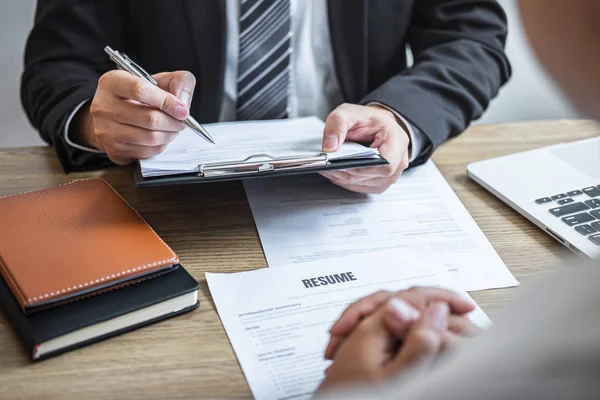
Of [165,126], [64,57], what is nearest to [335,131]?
[165,126]

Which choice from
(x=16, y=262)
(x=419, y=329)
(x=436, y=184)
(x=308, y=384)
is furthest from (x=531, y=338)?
(x=436, y=184)

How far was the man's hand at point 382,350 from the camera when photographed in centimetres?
60

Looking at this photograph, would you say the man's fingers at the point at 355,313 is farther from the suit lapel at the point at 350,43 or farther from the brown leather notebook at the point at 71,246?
the suit lapel at the point at 350,43

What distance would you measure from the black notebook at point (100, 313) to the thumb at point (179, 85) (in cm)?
33

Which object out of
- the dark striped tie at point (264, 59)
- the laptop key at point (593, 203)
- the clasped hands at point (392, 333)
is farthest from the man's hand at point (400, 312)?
the dark striped tie at point (264, 59)

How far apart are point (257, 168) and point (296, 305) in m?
0.21

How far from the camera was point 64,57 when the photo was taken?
1.29 m

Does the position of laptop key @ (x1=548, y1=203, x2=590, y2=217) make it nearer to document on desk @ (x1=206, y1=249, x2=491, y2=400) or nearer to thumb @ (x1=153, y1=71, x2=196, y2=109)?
document on desk @ (x1=206, y1=249, x2=491, y2=400)

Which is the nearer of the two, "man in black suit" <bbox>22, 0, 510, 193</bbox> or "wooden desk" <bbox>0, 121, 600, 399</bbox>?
"wooden desk" <bbox>0, 121, 600, 399</bbox>

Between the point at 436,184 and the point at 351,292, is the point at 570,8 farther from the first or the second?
the point at 436,184

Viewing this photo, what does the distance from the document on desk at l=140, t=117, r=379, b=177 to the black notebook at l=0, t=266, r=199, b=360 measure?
0.61ft

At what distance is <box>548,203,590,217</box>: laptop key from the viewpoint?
1037 millimetres

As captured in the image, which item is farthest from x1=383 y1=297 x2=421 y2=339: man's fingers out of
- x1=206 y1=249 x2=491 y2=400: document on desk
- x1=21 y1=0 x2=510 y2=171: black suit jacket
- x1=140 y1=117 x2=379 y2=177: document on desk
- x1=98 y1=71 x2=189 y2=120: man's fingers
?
x1=21 y1=0 x2=510 y2=171: black suit jacket

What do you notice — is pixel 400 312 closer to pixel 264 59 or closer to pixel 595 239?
pixel 595 239
